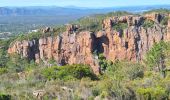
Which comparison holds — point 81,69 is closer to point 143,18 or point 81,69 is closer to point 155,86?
point 155,86

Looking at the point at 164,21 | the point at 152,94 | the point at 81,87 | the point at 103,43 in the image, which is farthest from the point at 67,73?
the point at 164,21

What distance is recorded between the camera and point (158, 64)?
247 feet

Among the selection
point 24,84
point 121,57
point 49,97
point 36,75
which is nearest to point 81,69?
point 36,75

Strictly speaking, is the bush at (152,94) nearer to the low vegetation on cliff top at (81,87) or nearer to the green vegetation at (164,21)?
the low vegetation on cliff top at (81,87)

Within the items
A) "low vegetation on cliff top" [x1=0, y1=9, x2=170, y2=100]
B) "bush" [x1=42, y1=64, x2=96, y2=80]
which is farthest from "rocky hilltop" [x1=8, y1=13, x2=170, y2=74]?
"bush" [x1=42, y1=64, x2=96, y2=80]

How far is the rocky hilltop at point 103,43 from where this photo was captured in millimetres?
106625

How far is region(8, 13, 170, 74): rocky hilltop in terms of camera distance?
10662 cm

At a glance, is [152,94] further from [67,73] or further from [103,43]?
[103,43]

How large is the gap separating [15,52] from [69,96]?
231 ft

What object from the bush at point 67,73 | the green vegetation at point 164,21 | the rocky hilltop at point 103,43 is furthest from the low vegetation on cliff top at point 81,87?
the green vegetation at point 164,21

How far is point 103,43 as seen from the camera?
110 meters

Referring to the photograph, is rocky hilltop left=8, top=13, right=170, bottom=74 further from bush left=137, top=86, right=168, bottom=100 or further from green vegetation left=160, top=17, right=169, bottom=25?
bush left=137, top=86, right=168, bottom=100

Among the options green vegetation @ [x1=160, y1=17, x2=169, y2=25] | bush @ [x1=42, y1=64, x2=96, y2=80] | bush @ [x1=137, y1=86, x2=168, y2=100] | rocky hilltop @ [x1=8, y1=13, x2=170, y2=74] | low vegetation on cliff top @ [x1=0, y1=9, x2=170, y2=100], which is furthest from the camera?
green vegetation @ [x1=160, y1=17, x2=169, y2=25]

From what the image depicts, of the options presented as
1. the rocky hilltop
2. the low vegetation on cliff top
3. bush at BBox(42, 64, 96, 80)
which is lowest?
the rocky hilltop
